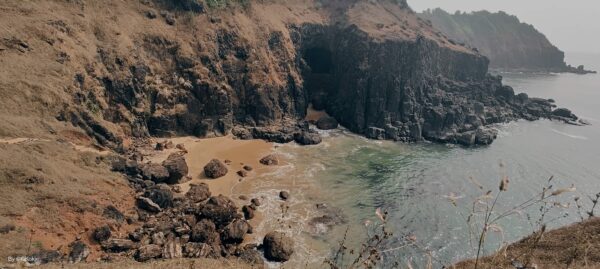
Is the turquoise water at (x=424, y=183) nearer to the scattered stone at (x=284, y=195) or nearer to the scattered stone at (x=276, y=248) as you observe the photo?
the scattered stone at (x=284, y=195)

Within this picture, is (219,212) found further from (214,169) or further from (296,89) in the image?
(296,89)

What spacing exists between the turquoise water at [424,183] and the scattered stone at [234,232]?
3505 millimetres

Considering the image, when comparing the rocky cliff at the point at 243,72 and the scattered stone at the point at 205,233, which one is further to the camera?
the rocky cliff at the point at 243,72

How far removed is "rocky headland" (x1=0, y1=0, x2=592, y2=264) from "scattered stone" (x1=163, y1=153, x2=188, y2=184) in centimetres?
33

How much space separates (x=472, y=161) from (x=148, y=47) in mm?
56602

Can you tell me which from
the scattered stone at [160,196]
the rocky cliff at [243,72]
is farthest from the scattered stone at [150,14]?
the scattered stone at [160,196]

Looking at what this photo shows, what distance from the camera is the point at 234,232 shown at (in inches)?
1506

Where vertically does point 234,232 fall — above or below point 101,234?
below

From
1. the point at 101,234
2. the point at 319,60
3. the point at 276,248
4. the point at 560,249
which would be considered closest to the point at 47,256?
the point at 101,234

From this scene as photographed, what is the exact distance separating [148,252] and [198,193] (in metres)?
12.3

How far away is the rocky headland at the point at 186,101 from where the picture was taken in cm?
3619

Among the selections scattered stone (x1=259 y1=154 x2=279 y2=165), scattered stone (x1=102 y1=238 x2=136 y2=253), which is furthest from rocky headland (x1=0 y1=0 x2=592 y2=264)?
scattered stone (x1=259 y1=154 x2=279 y2=165)

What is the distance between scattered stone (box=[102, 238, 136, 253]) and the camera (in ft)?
111

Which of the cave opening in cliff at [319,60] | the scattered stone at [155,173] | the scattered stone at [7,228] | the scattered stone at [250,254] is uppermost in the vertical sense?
the cave opening in cliff at [319,60]
